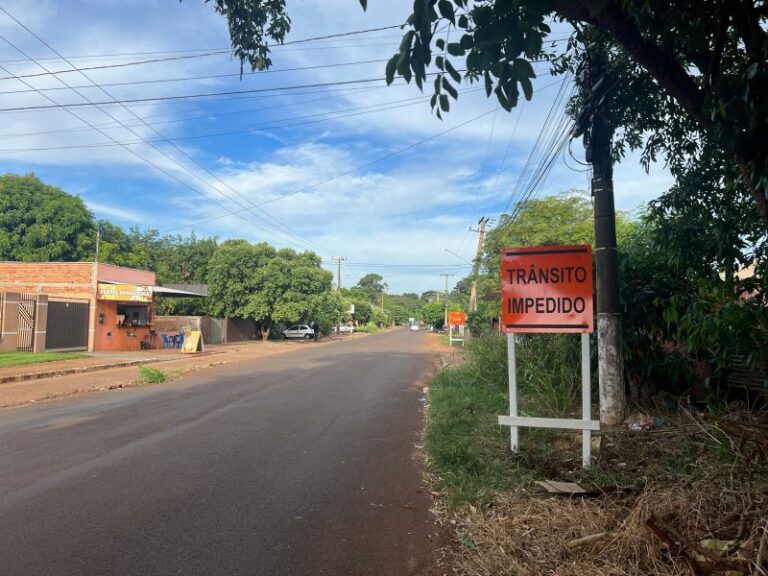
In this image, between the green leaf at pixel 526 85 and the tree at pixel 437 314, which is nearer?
the green leaf at pixel 526 85

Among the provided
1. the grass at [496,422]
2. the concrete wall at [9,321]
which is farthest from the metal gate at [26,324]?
the grass at [496,422]

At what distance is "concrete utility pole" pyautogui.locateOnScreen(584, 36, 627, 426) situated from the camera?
718cm

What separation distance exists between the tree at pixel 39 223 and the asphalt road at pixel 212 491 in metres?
28.9

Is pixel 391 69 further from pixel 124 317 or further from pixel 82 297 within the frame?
pixel 124 317

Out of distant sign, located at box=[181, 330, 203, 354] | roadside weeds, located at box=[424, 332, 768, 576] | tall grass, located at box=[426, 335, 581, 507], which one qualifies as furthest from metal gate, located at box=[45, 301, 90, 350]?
roadside weeds, located at box=[424, 332, 768, 576]

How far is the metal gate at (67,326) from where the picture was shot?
22844 mm

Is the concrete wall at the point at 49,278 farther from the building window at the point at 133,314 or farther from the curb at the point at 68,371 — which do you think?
the curb at the point at 68,371

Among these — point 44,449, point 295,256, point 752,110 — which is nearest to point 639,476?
point 752,110

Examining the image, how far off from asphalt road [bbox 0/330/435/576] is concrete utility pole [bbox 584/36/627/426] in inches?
107

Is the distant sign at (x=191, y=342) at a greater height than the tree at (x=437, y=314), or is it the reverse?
the tree at (x=437, y=314)

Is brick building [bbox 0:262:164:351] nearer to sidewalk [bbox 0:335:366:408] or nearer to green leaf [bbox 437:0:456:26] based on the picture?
sidewalk [bbox 0:335:366:408]

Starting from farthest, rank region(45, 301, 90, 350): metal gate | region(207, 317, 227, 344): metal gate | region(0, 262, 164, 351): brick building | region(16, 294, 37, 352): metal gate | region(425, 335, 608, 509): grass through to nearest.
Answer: region(207, 317, 227, 344): metal gate, region(0, 262, 164, 351): brick building, region(45, 301, 90, 350): metal gate, region(16, 294, 37, 352): metal gate, region(425, 335, 608, 509): grass

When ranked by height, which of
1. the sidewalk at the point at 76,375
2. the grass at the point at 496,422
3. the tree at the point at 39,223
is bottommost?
the sidewalk at the point at 76,375

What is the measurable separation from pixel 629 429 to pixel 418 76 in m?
5.00
